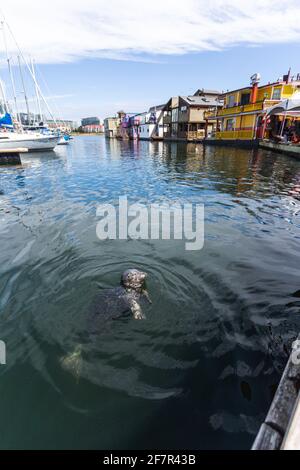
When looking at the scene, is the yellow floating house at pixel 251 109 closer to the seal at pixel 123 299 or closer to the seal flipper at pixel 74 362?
the seal at pixel 123 299

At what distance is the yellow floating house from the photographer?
105ft

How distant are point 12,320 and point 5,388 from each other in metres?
1.56

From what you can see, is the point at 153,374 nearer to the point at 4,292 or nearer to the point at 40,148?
the point at 4,292

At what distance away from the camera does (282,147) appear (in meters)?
25.9

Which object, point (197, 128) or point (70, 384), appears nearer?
point (70, 384)

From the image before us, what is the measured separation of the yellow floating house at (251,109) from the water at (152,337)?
29.0 meters

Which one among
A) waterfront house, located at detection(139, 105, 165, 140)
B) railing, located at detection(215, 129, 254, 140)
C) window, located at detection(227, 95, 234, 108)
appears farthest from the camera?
waterfront house, located at detection(139, 105, 165, 140)

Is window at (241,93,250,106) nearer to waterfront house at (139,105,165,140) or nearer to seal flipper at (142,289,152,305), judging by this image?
waterfront house at (139,105,165,140)

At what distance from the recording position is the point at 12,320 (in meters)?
4.95

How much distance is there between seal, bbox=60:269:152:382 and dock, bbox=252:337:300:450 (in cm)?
281

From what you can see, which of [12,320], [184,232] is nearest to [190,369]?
[12,320]

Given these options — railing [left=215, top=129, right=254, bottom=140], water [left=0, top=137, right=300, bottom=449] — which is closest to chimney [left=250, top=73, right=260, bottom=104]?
railing [left=215, top=129, right=254, bottom=140]

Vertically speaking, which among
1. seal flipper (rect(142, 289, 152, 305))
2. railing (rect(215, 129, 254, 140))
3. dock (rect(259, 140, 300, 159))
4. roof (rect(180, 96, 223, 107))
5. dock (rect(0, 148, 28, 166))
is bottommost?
seal flipper (rect(142, 289, 152, 305))

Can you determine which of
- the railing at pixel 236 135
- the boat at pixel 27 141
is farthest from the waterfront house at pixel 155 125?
the boat at pixel 27 141
